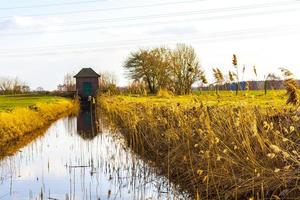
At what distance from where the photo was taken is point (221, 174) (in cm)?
832

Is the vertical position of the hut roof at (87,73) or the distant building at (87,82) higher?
the hut roof at (87,73)

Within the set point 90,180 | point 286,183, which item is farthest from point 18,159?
point 286,183

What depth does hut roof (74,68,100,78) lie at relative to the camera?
71.8 meters

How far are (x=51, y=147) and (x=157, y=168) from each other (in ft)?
22.6

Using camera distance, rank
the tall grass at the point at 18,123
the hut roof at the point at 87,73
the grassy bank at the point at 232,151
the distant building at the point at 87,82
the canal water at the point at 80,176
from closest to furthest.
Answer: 1. the grassy bank at the point at 232,151
2. the canal water at the point at 80,176
3. the tall grass at the point at 18,123
4. the distant building at the point at 87,82
5. the hut roof at the point at 87,73

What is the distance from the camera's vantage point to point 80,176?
11.4 m

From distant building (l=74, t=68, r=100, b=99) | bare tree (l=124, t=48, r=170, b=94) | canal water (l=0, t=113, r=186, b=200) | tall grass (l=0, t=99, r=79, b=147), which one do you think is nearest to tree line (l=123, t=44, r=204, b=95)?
bare tree (l=124, t=48, r=170, b=94)

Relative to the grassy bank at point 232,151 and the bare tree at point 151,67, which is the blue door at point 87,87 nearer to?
the bare tree at point 151,67

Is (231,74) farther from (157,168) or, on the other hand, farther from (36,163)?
(36,163)

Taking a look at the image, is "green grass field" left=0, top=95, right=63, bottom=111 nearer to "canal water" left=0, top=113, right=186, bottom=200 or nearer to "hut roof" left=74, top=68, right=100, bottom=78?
"canal water" left=0, top=113, right=186, bottom=200

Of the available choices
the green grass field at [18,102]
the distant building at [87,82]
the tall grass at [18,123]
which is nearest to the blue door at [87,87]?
the distant building at [87,82]

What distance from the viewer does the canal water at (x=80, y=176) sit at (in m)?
9.58

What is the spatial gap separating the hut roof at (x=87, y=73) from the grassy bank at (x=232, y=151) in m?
58.6

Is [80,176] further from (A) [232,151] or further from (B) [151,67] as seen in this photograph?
(B) [151,67]
